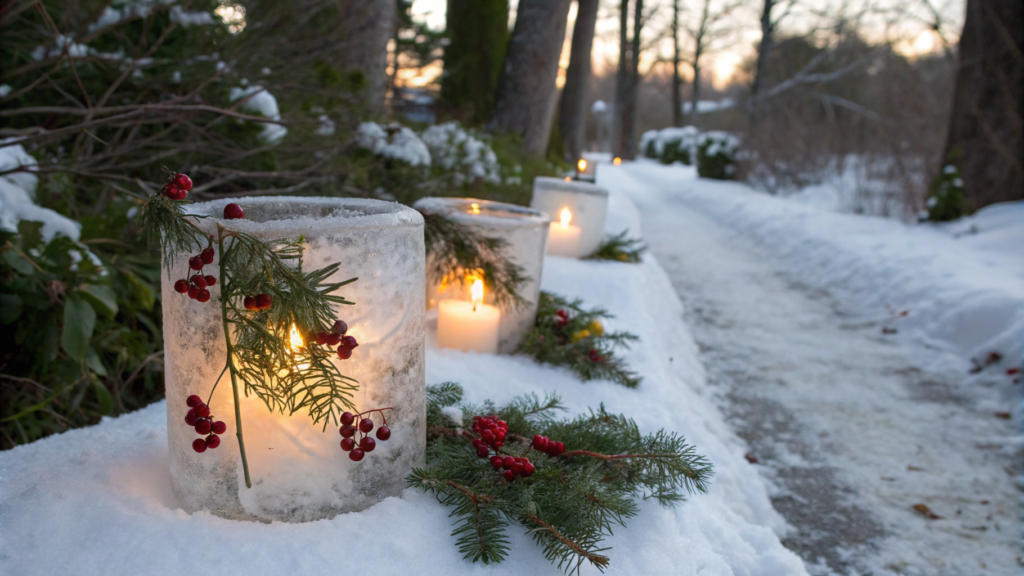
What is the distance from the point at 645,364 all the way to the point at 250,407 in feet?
6.08

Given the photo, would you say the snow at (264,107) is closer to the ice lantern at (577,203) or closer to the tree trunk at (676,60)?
the ice lantern at (577,203)

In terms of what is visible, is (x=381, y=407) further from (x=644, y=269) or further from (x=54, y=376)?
(x=644, y=269)

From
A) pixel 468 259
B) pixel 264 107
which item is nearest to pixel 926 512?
pixel 468 259

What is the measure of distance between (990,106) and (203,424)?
27.2 ft

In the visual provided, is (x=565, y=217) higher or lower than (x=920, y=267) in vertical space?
higher

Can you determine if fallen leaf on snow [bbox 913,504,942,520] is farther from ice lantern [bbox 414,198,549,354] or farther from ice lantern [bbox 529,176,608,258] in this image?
ice lantern [bbox 529,176,608,258]

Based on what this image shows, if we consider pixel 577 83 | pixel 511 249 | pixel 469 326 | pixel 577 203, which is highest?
pixel 577 83

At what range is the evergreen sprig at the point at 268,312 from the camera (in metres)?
1.08

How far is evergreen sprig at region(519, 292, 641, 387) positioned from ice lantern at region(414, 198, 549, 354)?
0.07 meters

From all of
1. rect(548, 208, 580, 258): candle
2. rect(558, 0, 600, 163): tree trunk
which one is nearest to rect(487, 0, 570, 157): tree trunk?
rect(548, 208, 580, 258): candle

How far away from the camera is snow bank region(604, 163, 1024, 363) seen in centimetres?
416

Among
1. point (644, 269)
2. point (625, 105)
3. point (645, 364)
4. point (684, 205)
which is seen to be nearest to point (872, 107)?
point (625, 105)

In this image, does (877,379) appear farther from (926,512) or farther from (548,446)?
(548,446)

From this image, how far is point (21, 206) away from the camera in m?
2.06
